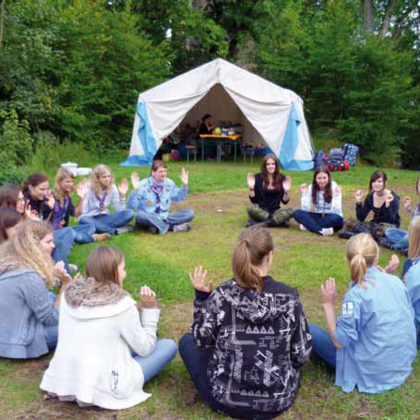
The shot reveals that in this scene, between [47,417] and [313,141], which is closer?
[47,417]

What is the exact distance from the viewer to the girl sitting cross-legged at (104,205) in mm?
6316

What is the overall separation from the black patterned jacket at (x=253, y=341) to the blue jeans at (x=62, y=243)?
2.56m

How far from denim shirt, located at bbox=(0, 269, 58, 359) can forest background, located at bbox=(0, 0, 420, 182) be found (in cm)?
804

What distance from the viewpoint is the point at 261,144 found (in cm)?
1727

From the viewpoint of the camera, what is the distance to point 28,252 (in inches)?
123

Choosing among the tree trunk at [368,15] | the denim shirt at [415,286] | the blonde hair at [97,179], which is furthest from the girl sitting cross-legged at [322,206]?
the tree trunk at [368,15]

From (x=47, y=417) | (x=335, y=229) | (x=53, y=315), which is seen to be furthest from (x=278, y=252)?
(x=47, y=417)

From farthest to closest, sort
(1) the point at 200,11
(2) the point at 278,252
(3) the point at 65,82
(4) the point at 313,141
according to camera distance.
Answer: (1) the point at 200,11 < (4) the point at 313,141 < (3) the point at 65,82 < (2) the point at 278,252

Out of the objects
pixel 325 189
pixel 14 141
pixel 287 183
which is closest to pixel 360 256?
pixel 325 189

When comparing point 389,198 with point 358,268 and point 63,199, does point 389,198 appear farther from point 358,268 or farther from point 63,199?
point 63,199

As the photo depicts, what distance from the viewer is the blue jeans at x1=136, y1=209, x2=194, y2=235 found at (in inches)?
259

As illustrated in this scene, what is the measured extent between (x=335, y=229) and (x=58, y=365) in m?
4.81

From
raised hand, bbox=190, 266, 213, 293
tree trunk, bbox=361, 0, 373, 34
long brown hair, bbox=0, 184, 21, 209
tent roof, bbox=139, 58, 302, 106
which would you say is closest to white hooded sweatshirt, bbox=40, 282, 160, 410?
raised hand, bbox=190, 266, 213, 293

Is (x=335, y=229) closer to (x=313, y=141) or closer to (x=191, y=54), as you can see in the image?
(x=313, y=141)
